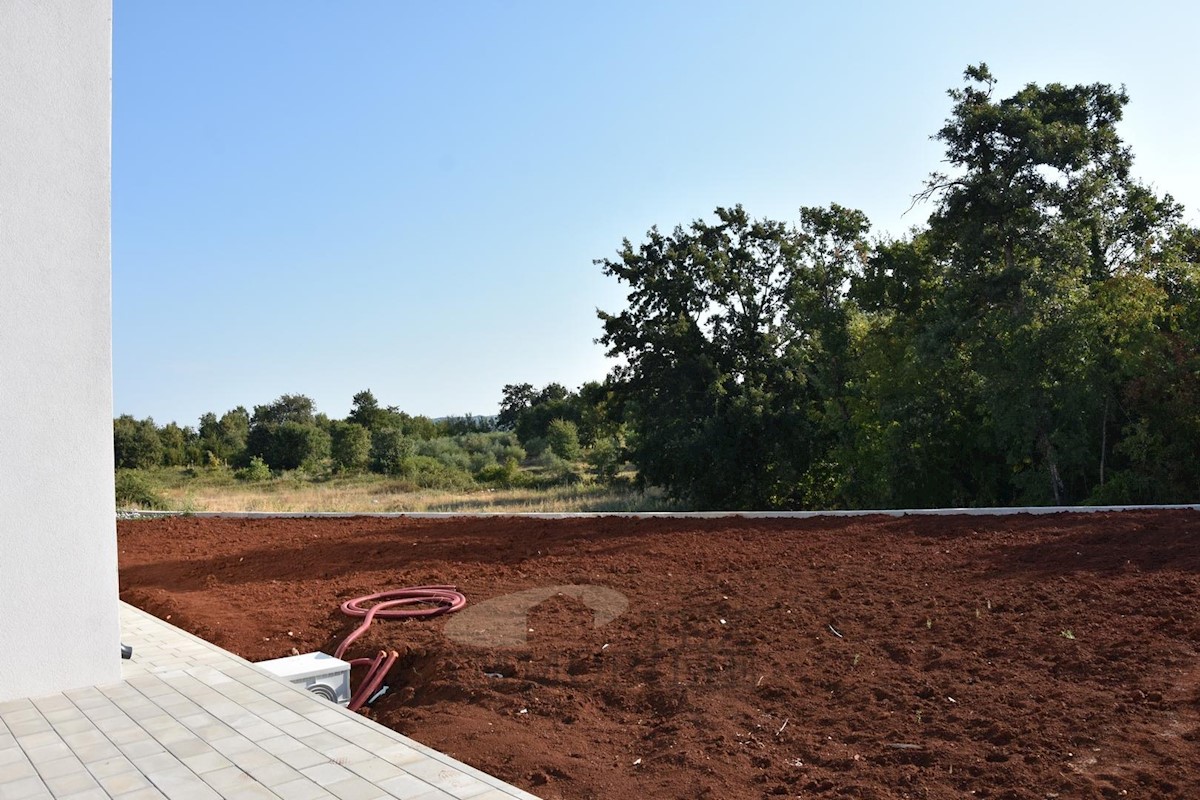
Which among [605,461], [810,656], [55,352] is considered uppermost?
[55,352]

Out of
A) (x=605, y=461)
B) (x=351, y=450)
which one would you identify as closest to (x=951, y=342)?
(x=605, y=461)

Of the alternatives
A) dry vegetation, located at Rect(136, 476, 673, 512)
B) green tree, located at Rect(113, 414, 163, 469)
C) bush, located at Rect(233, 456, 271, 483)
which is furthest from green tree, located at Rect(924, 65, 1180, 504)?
green tree, located at Rect(113, 414, 163, 469)

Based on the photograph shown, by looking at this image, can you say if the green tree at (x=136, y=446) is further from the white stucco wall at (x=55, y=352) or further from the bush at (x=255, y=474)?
the white stucco wall at (x=55, y=352)

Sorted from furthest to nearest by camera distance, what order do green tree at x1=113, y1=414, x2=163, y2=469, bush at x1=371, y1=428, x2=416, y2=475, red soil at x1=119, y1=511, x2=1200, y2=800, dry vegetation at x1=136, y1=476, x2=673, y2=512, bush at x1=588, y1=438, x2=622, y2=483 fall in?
green tree at x1=113, y1=414, x2=163, y2=469 < bush at x1=371, y1=428, x2=416, y2=475 < bush at x1=588, y1=438, x2=622, y2=483 < dry vegetation at x1=136, y1=476, x2=673, y2=512 < red soil at x1=119, y1=511, x2=1200, y2=800

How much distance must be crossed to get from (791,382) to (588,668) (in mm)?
13246

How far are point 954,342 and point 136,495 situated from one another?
1526 cm

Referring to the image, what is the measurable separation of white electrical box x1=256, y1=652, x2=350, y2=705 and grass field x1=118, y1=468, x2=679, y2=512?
37.3ft

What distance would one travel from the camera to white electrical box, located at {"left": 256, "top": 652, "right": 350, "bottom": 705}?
461 centimetres

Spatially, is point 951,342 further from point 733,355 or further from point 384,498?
point 384,498

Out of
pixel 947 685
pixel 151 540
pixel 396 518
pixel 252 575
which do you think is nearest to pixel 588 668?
pixel 947 685

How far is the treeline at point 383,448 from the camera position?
28.8m

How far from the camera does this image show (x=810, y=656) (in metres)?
4.65

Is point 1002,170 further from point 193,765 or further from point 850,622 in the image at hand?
point 193,765

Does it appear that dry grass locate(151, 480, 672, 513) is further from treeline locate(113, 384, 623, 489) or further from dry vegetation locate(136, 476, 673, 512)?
treeline locate(113, 384, 623, 489)
